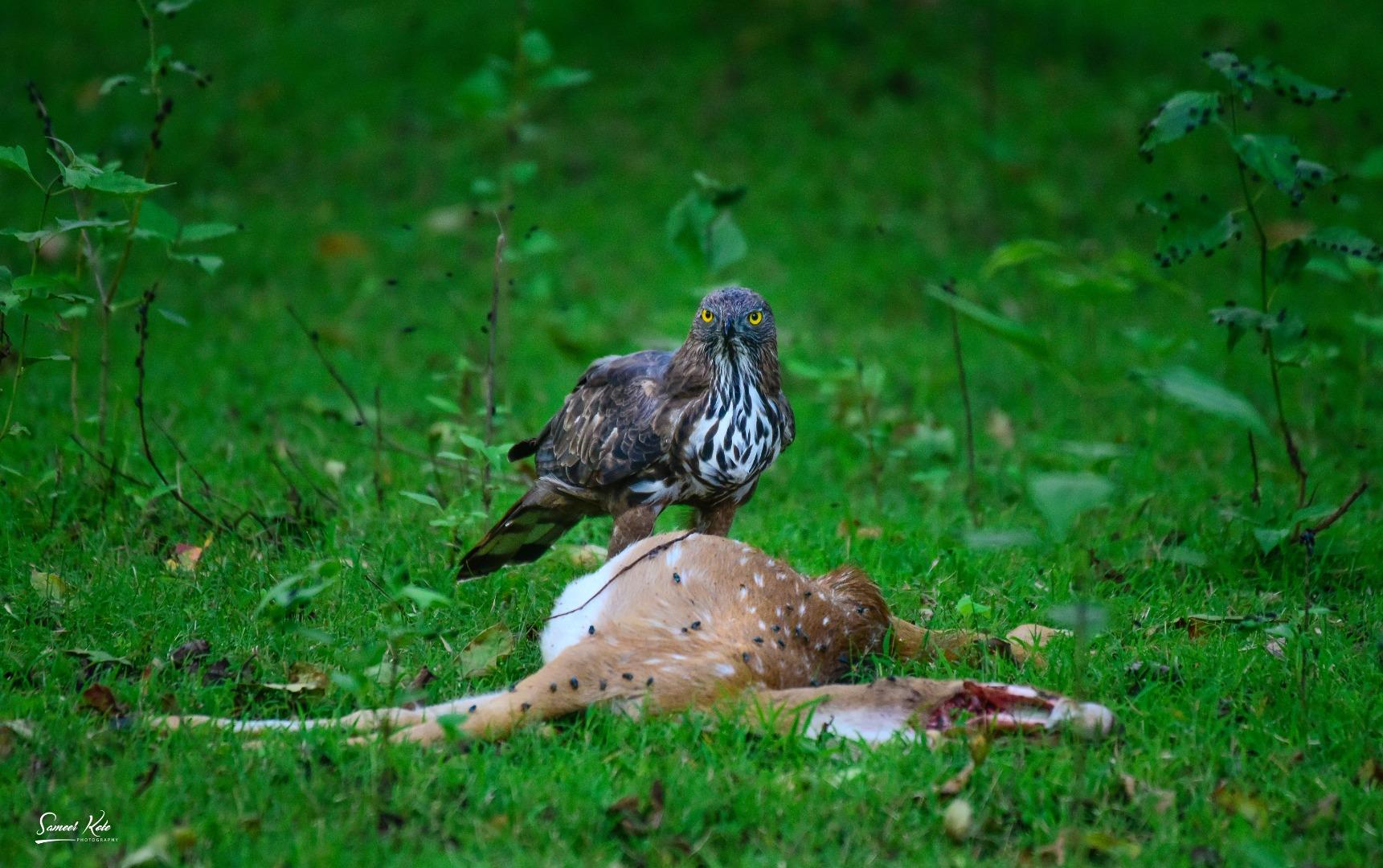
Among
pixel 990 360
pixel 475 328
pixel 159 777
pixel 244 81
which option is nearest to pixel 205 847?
pixel 159 777

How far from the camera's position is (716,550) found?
3896mm

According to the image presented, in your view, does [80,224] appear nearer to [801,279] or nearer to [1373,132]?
[801,279]

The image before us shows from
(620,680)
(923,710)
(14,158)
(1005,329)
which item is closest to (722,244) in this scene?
(620,680)

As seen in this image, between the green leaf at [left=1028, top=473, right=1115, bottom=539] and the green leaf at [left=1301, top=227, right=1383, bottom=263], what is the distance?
2.44 meters

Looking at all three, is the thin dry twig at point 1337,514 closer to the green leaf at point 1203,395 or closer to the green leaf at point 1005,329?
the green leaf at point 1203,395

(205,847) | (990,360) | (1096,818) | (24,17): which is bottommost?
(990,360)

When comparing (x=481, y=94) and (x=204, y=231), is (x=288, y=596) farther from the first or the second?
(x=481, y=94)

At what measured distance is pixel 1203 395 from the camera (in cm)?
253

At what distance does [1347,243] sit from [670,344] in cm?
395

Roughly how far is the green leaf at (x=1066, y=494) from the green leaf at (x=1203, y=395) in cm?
22

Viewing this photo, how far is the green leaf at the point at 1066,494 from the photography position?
8.14ft

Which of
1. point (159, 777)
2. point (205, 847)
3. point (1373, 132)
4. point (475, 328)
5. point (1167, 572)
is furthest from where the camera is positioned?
point (1373, 132)

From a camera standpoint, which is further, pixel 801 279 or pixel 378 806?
pixel 801 279

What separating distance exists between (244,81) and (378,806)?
10162 millimetres
